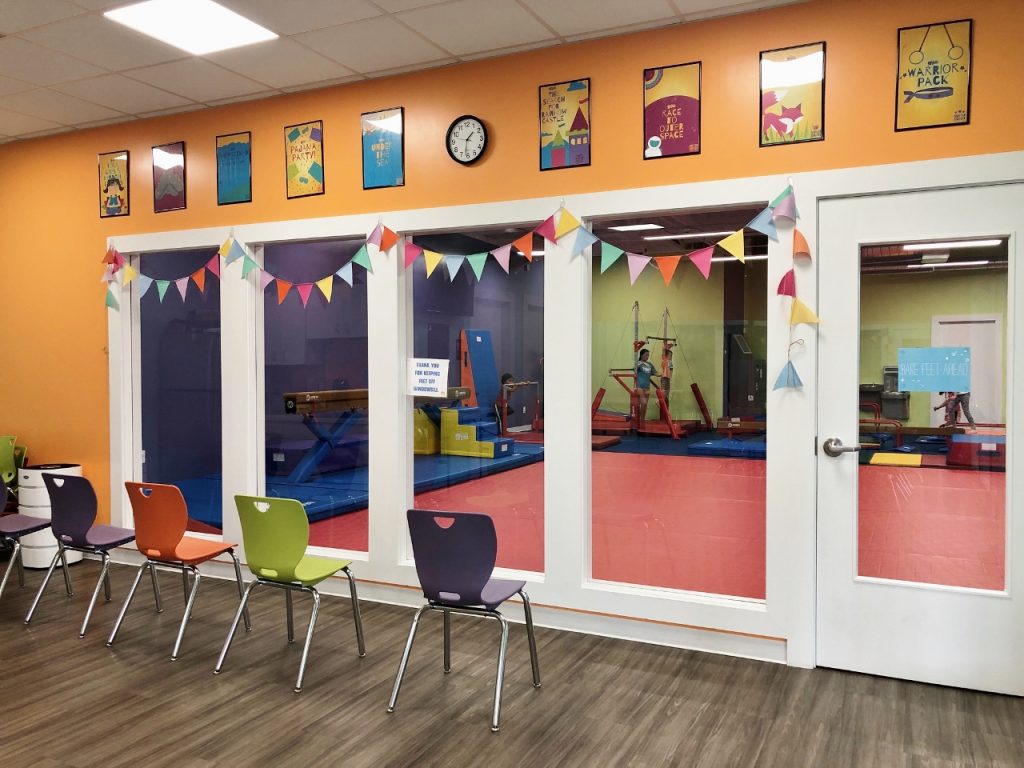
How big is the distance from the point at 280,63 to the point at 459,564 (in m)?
3.00

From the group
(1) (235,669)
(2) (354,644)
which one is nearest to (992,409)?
(2) (354,644)

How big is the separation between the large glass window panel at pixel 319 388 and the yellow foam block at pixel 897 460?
2.79 m

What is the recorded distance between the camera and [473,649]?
394cm

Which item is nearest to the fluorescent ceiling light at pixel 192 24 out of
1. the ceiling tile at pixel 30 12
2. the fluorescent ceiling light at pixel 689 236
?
the ceiling tile at pixel 30 12

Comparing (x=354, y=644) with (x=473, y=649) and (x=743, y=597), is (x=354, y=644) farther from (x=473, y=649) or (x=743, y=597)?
(x=743, y=597)

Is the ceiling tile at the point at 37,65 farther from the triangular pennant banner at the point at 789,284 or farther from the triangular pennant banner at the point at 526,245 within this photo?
the triangular pennant banner at the point at 789,284

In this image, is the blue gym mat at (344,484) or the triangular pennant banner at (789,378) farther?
the blue gym mat at (344,484)

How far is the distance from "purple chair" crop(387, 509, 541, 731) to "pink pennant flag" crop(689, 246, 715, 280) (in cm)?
175

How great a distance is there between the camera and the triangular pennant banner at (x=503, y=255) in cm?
445

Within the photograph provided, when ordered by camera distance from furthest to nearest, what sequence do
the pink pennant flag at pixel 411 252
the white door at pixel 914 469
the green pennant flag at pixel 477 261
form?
the pink pennant flag at pixel 411 252, the green pennant flag at pixel 477 261, the white door at pixel 914 469

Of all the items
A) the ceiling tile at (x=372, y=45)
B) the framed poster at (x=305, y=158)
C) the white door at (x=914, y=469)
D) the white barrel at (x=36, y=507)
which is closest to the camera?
the white door at (x=914, y=469)

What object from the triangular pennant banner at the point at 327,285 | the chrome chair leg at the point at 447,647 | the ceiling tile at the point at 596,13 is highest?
the ceiling tile at the point at 596,13

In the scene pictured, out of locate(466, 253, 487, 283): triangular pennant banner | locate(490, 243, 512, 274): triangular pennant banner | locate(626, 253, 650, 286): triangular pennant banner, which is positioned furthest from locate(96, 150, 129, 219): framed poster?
locate(626, 253, 650, 286): triangular pennant banner

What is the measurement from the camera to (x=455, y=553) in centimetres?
315
